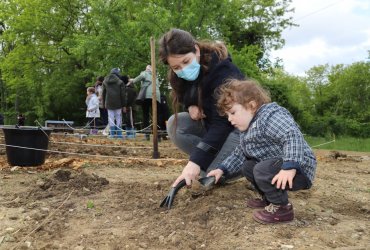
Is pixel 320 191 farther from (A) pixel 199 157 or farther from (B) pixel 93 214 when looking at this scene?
(B) pixel 93 214

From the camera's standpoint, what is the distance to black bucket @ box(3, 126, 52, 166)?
5.00 m

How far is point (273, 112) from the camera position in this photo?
232 centimetres

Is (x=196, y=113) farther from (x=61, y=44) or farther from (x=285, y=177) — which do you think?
(x=61, y=44)

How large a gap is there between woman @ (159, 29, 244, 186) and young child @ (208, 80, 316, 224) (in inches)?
12.6

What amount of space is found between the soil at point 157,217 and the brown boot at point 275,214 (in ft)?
0.12

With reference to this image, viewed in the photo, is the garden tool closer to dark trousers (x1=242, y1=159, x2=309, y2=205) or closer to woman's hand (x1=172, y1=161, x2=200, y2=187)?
woman's hand (x1=172, y1=161, x2=200, y2=187)

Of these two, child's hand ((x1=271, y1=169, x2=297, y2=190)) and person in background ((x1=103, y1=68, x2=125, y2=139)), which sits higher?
person in background ((x1=103, y1=68, x2=125, y2=139))

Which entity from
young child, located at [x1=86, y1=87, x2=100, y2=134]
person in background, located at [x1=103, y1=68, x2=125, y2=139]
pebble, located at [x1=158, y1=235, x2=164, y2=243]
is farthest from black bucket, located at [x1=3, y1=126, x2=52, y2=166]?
young child, located at [x1=86, y1=87, x2=100, y2=134]

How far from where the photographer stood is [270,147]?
2.43m

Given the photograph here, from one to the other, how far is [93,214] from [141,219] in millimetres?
368

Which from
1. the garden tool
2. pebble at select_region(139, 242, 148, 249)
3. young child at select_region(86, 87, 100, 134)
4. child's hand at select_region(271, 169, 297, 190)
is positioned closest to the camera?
child's hand at select_region(271, 169, 297, 190)

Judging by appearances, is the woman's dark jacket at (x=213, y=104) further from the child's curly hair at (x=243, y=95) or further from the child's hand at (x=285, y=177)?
the child's hand at (x=285, y=177)

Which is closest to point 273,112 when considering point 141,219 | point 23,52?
point 141,219

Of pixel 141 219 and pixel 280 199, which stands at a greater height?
pixel 280 199
